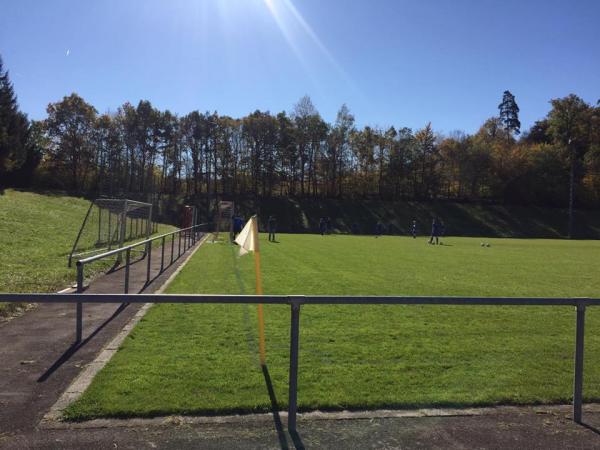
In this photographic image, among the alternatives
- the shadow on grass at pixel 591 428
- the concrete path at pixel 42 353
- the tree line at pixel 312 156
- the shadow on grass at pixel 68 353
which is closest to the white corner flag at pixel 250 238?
the concrete path at pixel 42 353

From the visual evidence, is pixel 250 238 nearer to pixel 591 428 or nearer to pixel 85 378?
pixel 85 378

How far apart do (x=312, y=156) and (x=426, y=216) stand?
2076cm

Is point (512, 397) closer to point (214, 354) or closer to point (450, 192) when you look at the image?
point (214, 354)

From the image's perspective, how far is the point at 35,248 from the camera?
1720 centimetres

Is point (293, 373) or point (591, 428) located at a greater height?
point (293, 373)

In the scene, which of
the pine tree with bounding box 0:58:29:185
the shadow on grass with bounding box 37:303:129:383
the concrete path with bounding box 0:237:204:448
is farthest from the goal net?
the pine tree with bounding box 0:58:29:185

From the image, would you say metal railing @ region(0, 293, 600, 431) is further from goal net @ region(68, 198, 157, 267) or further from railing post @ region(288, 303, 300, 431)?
goal net @ region(68, 198, 157, 267)

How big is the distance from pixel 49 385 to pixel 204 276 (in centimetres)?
892

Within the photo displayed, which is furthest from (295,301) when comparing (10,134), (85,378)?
(10,134)

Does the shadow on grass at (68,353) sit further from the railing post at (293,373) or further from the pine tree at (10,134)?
the pine tree at (10,134)

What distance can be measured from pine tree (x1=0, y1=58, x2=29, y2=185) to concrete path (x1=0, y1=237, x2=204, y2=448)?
139 ft

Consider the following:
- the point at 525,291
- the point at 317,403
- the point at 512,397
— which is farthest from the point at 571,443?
the point at 525,291

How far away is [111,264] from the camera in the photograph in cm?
1548

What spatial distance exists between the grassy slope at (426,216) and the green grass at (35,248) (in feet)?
112
